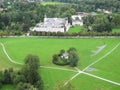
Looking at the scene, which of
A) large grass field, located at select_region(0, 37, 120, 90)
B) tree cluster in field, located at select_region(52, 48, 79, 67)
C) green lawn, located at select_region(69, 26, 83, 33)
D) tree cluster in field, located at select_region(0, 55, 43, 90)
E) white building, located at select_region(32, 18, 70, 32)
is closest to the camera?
tree cluster in field, located at select_region(0, 55, 43, 90)

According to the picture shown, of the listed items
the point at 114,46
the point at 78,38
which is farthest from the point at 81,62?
the point at 78,38

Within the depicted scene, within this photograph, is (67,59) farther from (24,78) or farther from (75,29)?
(75,29)

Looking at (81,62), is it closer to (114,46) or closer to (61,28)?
(114,46)

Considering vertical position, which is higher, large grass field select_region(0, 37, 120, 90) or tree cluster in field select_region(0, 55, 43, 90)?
tree cluster in field select_region(0, 55, 43, 90)

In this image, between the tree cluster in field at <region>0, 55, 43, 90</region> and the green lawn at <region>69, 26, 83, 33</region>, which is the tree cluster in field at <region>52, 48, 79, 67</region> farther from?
A: the green lawn at <region>69, 26, 83, 33</region>

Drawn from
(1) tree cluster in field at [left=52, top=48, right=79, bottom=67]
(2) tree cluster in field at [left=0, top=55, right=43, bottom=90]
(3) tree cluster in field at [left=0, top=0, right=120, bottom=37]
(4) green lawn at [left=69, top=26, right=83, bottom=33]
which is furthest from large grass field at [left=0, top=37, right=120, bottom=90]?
(4) green lawn at [left=69, top=26, right=83, bottom=33]

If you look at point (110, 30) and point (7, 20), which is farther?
point (7, 20)

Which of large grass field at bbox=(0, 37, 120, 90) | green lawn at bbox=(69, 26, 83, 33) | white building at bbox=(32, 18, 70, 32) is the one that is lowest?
large grass field at bbox=(0, 37, 120, 90)

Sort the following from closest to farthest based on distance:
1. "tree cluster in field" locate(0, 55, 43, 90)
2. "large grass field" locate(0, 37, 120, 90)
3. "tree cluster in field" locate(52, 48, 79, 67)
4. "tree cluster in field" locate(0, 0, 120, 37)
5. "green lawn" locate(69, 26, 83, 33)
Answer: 1. "tree cluster in field" locate(0, 55, 43, 90)
2. "large grass field" locate(0, 37, 120, 90)
3. "tree cluster in field" locate(52, 48, 79, 67)
4. "tree cluster in field" locate(0, 0, 120, 37)
5. "green lawn" locate(69, 26, 83, 33)

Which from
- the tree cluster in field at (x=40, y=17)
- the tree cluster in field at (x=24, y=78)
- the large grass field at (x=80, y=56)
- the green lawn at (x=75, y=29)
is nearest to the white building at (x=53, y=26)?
the green lawn at (x=75, y=29)
